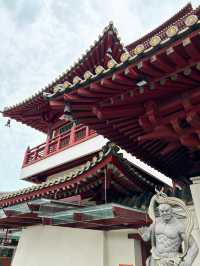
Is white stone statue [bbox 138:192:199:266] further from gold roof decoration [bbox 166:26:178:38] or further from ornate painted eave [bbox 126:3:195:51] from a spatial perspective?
ornate painted eave [bbox 126:3:195:51]

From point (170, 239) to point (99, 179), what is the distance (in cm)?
321

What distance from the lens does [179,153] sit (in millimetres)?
5578

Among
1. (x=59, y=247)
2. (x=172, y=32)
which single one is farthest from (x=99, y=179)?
(x=172, y=32)

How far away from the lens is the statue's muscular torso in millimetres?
2811

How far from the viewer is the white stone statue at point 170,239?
8.84 feet

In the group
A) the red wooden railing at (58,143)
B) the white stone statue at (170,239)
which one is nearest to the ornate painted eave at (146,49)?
the white stone statue at (170,239)

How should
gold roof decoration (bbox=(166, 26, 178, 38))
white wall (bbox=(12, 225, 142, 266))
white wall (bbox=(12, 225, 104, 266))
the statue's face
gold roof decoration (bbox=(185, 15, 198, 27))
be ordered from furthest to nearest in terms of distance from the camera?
1. white wall (bbox=(12, 225, 104, 266))
2. white wall (bbox=(12, 225, 142, 266))
3. the statue's face
4. gold roof decoration (bbox=(166, 26, 178, 38))
5. gold roof decoration (bbox=(185, 15, 198, 27))

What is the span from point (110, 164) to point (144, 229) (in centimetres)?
228

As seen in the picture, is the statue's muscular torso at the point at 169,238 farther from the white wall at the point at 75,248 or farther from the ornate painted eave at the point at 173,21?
the ornate painted eave at the point at 173,21

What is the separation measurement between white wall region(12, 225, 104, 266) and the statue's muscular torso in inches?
131

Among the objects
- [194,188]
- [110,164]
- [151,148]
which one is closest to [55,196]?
[110,164]

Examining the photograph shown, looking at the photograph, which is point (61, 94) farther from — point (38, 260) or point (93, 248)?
point (38, 260)

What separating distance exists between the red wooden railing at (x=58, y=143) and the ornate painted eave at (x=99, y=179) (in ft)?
12.3

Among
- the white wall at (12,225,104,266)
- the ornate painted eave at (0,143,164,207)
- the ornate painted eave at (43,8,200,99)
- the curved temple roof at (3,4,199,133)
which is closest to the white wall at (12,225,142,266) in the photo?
the white wall at (12,225,104,266)
